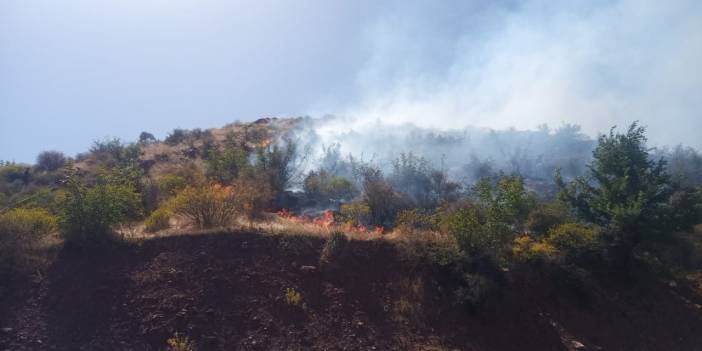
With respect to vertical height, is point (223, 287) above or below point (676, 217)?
below

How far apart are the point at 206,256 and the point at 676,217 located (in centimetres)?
1071

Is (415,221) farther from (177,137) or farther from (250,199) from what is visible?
(177,137)

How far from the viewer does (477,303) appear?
910 cm

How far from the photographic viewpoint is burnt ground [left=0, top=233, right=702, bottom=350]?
793 centimetres

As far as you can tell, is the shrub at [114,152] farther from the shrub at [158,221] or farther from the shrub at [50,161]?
the shrub at [158,221]

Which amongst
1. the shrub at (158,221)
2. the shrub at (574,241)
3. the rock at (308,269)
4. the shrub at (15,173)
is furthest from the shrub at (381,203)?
the shrub at (15,173)

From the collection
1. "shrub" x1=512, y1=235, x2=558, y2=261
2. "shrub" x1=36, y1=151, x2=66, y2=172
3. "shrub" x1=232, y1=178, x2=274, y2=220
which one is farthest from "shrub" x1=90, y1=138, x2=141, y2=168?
"shrub" x1=512, y1=235, x2=558, y2=261

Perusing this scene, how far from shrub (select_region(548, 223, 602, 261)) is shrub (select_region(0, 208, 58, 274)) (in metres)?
11.1

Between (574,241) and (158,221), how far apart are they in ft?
31.3

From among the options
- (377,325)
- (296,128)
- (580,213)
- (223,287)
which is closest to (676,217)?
(580,213)

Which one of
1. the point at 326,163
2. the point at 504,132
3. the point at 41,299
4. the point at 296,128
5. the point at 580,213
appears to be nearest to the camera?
the point at 41,299

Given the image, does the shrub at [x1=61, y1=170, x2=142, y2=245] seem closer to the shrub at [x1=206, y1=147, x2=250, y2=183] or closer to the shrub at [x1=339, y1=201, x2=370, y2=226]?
the shrub at [x1=206, y1=147, x2=250, y2=183]

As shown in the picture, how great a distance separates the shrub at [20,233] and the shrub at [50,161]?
534 inches

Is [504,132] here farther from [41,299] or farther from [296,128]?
[41,299]
